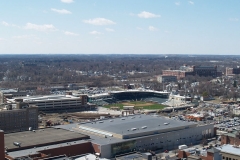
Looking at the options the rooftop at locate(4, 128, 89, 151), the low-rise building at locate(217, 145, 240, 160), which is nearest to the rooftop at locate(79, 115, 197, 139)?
the rooftop at locate(4, 128, 89, 151)

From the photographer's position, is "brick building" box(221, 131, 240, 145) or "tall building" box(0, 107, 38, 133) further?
"tall building" box(0, 107, 38, 133)

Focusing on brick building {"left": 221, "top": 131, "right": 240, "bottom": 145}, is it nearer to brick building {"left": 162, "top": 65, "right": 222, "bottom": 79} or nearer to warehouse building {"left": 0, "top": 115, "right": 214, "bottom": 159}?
warehouse building {"left": 0, "top": 115, "right": 214, "bottom": 159}

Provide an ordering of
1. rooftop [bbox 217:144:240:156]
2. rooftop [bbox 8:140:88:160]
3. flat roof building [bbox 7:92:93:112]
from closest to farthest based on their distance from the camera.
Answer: rooftop [bbox 217:144:240:156], rooftop [bbox 8:140:88:160], flat roof building [bbox 7:92:93:112]

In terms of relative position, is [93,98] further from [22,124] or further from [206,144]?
[206,144]

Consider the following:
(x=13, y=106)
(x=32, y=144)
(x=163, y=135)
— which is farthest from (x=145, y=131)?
(x=13, y=106)

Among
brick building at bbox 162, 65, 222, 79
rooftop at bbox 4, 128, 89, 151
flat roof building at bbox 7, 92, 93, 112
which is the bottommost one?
flat roof building at bbox 7, 92, 93, 112

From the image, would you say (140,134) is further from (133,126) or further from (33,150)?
(33,150)

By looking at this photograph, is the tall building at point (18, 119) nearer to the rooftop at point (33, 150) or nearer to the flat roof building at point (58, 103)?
the rooftop at point (33, 150)

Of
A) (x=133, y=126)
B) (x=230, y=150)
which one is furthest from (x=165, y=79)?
(x=230, y=150)
